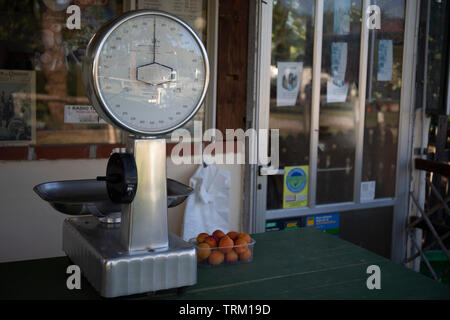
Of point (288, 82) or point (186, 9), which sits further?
point (288, 82)

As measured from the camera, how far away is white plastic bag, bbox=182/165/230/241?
3.03 metres

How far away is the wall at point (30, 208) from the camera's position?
266 centimetres

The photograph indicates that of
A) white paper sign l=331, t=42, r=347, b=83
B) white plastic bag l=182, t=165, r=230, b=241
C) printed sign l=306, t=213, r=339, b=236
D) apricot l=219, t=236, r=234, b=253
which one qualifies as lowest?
printed sign l=306, t=213, r=339, b=236

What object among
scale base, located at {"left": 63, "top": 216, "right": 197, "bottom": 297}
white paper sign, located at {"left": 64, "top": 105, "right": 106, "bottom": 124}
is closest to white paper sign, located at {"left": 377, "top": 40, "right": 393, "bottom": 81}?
white paper sign, located at {"left": 64, "top": 105, "right": 106, "bottom": 124}

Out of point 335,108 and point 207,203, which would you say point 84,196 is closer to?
point 207,203

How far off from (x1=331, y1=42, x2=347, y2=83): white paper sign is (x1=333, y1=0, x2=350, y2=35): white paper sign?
0.27ft

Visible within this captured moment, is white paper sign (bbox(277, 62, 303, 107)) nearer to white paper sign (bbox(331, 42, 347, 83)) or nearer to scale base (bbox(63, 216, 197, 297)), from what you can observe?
white paper sign (bbox(331, 42, 347, 83))

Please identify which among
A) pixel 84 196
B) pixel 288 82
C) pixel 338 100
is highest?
pixel 288 82

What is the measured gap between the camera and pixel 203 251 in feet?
5.41

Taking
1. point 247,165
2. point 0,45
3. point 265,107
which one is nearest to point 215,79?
point 265,107

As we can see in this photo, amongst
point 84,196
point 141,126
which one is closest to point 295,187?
point 84,196

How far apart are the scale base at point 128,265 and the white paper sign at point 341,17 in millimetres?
2261

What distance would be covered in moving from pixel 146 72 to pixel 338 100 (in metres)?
2.27
